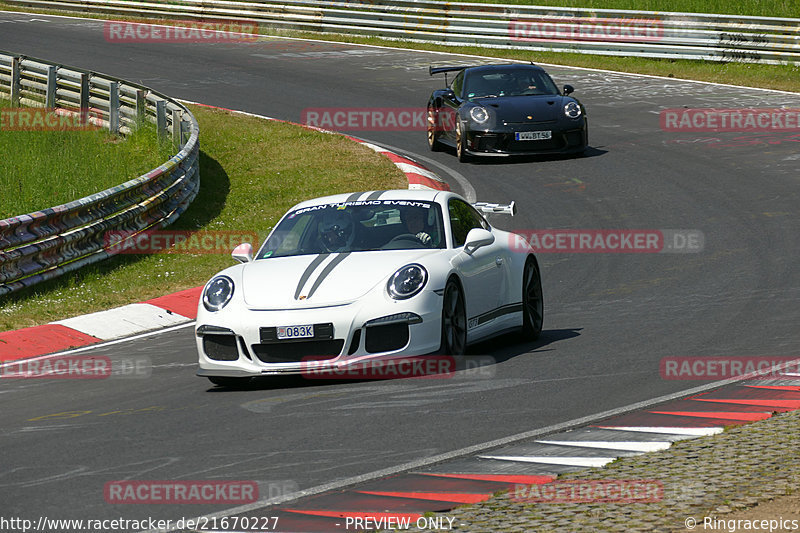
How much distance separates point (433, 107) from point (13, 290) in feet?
32.7

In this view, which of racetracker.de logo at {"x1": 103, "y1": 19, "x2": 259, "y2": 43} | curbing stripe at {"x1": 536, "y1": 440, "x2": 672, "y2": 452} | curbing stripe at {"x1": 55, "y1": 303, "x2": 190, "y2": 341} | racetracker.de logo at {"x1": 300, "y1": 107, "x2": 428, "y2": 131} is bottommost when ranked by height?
racetracker.de logo at {"x1": 103, "y1": 19, "x2": 259, "y2": 43}

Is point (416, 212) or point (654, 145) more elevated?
point (416, 212)

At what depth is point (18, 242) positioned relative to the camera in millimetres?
12492

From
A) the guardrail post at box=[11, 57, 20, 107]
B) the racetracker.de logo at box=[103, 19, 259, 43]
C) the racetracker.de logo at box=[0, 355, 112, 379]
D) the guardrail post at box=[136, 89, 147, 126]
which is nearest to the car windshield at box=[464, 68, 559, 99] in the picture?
the guardrail post at box=[136, 89, 147, 126]

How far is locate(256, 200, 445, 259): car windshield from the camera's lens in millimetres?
9461

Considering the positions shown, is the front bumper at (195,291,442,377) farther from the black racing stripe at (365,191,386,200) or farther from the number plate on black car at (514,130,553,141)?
Answer: the number plate on black car at (514,130,553,141)

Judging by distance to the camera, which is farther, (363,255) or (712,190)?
(712,190)

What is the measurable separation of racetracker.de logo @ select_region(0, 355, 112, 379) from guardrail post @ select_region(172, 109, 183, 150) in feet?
30.3

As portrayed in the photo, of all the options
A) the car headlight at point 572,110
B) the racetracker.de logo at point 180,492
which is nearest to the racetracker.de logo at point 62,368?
the racetracker.de logo at point 180,492

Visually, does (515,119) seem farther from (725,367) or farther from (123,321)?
(725,367)

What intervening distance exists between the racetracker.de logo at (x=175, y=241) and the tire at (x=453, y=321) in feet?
20.9

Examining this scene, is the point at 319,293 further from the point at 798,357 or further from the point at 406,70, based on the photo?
the point at 406,70

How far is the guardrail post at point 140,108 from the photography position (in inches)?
834

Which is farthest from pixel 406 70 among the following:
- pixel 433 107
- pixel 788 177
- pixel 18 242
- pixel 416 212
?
pixel 416 212
